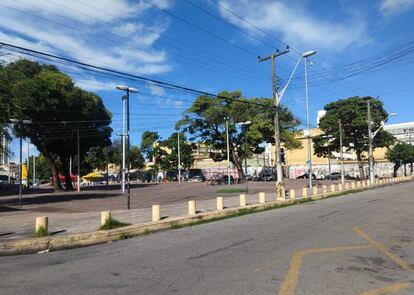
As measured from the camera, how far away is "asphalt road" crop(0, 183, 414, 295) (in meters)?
7.52

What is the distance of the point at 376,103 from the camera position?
75875mm

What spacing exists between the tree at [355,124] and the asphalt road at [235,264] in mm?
63584

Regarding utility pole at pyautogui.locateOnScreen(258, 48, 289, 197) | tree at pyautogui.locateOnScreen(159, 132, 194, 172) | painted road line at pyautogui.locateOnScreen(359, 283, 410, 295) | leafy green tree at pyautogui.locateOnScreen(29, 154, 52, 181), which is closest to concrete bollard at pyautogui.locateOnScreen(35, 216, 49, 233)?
painted road line at pyautogui.locateOnScreen(359, 283, 410, 295)

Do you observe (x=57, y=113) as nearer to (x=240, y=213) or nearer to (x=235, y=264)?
(x=240, y=213)

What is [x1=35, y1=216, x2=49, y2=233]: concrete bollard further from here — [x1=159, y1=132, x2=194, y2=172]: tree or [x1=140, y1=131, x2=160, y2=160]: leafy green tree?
[x1=140, y1=131, x2=160, y2=160]: leafy green tree

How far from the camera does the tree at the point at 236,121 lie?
226 ft

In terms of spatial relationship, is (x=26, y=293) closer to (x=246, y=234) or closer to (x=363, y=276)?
(x=363, y=276)

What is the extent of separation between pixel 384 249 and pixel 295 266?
303 centimetres

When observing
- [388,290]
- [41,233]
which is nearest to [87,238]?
[41,233]

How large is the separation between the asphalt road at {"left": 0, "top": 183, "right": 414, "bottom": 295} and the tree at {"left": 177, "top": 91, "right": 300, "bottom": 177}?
5403 cm

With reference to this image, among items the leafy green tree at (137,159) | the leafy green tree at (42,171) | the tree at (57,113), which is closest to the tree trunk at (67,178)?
the tree at (57,113)

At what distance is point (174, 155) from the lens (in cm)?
9994

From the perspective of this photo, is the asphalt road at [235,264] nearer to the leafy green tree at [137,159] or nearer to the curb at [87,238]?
the curb at [87,238]

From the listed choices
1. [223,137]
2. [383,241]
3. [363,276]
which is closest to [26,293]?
[363,276]
